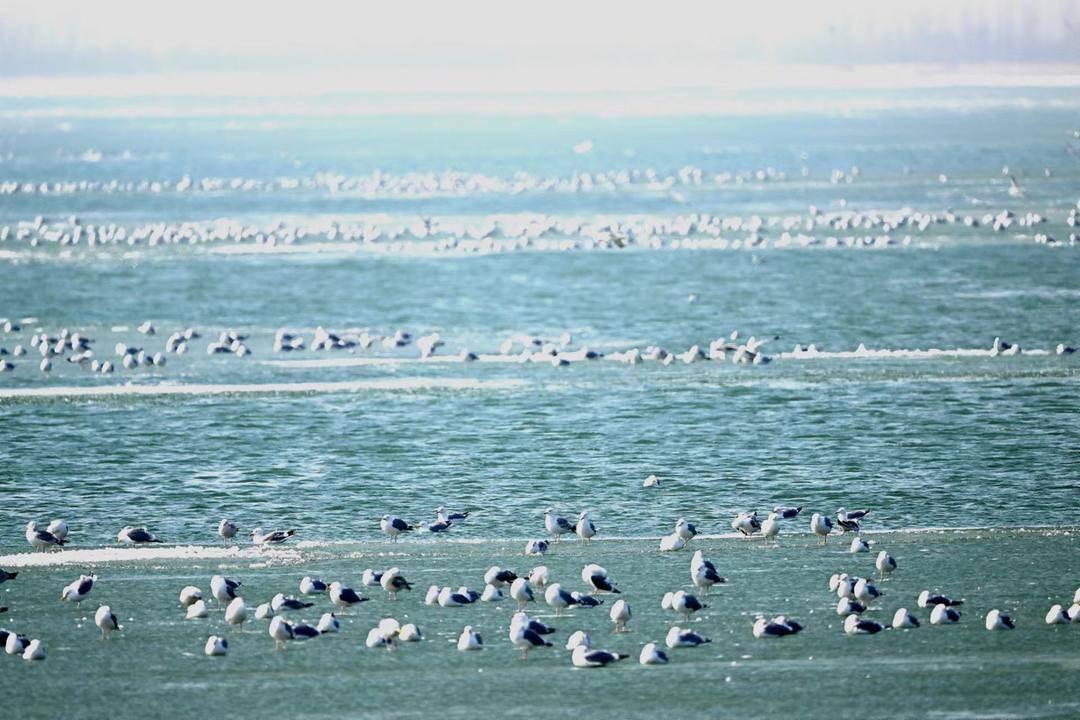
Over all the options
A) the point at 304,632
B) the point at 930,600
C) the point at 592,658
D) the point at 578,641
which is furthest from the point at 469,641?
the point at 930,600

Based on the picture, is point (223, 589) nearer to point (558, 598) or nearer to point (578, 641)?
point (558, 598)

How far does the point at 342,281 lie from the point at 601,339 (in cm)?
1312

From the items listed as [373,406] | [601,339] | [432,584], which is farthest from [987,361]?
[432,584]

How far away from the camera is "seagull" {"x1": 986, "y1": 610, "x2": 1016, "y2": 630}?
18078 mm

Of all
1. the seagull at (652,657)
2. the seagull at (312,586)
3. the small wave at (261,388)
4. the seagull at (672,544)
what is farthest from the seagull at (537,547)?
the small wave at (261,388)

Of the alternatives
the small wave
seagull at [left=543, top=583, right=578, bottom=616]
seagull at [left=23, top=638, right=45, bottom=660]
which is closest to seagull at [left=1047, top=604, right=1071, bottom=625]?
seagull at [left=543, top=583, right=578, bottom=616]

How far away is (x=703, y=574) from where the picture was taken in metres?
19.5

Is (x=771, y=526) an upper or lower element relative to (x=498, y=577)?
upper

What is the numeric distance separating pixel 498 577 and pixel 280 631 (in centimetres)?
254

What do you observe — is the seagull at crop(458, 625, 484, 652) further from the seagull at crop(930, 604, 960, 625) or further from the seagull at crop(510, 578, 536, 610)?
the seagull at crop(930, 604, 960, 625)

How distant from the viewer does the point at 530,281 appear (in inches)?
1983

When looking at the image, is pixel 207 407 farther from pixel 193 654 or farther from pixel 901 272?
pixel 901 272

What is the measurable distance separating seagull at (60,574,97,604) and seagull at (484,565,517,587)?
400 cm

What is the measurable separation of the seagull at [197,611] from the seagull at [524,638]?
325 centimetres
